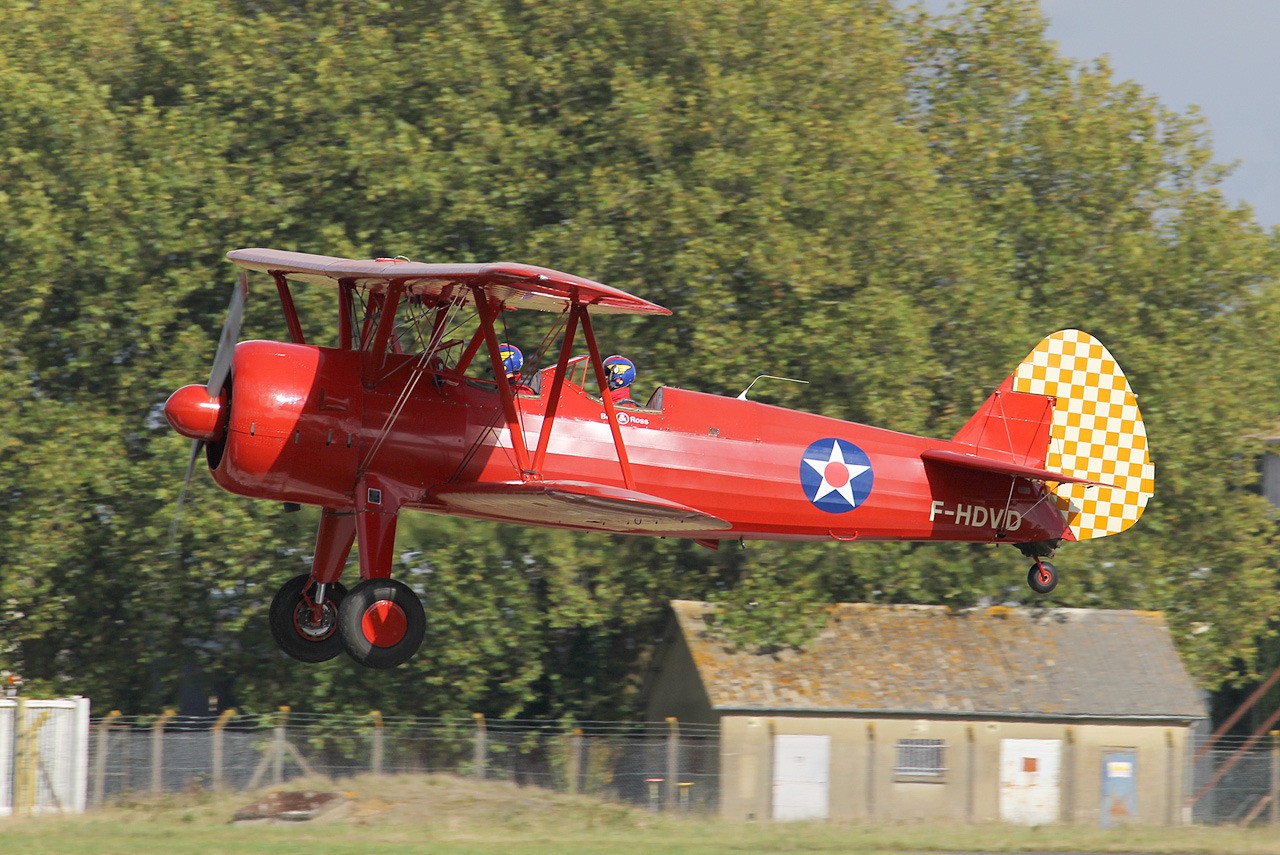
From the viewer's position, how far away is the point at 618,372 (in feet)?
42.5

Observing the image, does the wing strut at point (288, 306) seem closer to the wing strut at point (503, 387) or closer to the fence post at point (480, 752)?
the wing strut at point (503, 387)

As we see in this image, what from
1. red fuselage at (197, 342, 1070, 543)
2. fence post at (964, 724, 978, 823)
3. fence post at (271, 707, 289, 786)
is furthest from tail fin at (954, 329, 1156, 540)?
fence post at (271, 707, 289, 786)

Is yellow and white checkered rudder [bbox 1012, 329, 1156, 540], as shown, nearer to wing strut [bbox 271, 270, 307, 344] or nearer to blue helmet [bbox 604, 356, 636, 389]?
blue helmet [bbox 604, 356, 636, 389]

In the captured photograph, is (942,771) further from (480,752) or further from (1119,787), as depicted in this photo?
(480,752)

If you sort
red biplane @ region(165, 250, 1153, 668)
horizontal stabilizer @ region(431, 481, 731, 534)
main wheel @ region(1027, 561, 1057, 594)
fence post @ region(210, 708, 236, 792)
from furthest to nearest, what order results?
fence post @ region(210, 708, 236, 792)
main wheel @ region(1027, 561, 1057, 594)
red biplane @ region(165, 250, 1153, 668)
horizontal stabilizer @ region(431, 481, 731, 534)

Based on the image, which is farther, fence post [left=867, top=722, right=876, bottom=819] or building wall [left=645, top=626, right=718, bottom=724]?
building wall [left=645, top=626, right=718, bottom=724]

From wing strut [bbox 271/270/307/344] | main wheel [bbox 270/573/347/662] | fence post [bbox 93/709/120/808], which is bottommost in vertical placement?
fence post [bbox 93/709/120/808]

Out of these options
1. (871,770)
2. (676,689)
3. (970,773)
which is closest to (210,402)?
(871,770)

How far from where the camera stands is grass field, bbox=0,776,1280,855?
14.9m

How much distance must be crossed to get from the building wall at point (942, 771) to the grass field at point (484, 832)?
3.28 ft

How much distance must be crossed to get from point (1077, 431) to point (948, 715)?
20.7 feet

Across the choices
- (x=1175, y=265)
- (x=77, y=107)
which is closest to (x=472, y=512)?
(x=77, y=107)

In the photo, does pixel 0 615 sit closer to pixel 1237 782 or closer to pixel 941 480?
pixel 941 480

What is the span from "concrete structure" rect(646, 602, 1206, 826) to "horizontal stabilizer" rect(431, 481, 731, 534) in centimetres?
765
